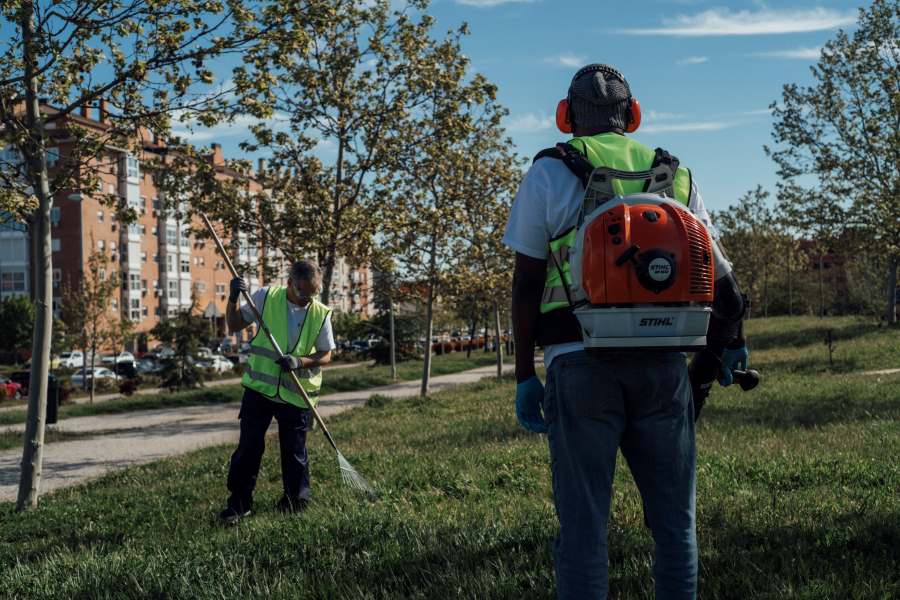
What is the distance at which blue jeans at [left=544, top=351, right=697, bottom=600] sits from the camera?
2.90 metres

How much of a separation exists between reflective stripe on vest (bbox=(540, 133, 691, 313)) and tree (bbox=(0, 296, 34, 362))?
6605 cm

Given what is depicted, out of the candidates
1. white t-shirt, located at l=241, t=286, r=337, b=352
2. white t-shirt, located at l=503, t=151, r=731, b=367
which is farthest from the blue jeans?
white t-shirt, located at l=241, t=286, r=337, b=352

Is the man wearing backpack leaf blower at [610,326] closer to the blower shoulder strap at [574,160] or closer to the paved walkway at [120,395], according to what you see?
the blower shoulder strap at [574,160]

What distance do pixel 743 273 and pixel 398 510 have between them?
62019 millimetres

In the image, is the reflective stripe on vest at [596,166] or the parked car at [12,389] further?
the parked car at [12,389]

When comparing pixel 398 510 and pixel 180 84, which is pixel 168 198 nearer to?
pixel 180 84

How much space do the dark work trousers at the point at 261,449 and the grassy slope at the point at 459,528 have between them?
0.24 meters

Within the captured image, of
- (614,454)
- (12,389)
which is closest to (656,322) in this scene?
(614,454)

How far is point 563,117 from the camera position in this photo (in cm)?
338

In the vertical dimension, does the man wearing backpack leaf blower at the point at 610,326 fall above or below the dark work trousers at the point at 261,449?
above

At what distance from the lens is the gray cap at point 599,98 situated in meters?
3.25

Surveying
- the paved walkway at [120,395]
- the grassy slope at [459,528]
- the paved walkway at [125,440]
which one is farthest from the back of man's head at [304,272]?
the paved walkway at [120,395]

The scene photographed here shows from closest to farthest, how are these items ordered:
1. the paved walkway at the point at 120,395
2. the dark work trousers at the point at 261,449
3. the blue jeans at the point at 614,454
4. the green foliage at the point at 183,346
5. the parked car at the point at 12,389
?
the blue jeans at the point at 614,454
the dark work trousers at the point at 261,449
the paved walkway at the point at 120,395
the green foliage at the point at 183,346
the parked car at the point at 12,389

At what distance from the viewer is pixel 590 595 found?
2.88 m
